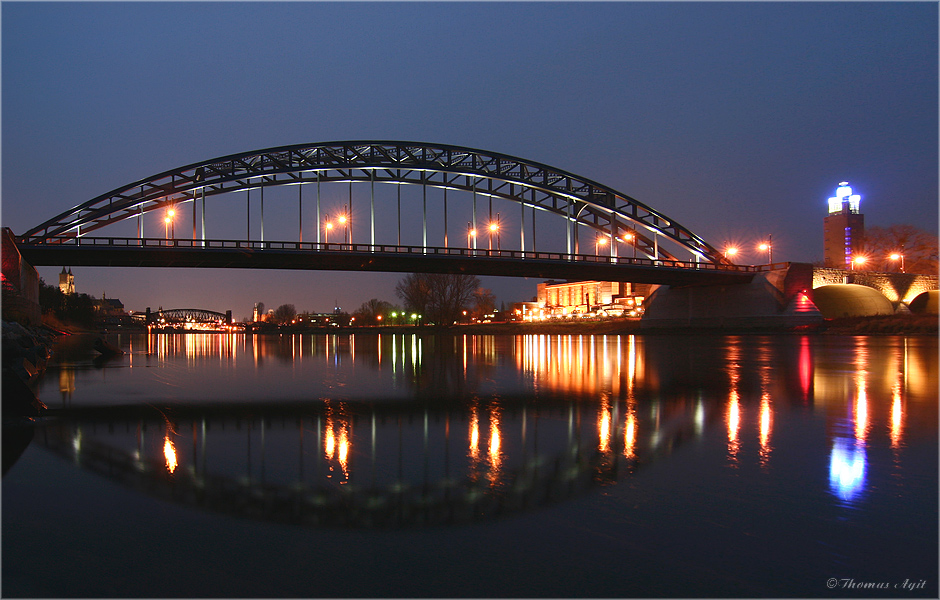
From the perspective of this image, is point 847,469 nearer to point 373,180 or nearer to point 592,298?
point 373,180

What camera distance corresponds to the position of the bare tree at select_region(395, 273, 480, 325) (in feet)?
332

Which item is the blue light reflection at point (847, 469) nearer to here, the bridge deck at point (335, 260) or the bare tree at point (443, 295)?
the bridge deck at point (335, 260)

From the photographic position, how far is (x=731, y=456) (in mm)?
6863

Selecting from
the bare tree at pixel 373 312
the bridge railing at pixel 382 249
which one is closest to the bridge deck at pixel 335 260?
the bridge railing at pixel 382 249

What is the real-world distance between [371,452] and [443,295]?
3731 inches

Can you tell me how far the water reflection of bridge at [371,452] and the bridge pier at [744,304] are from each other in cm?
5715

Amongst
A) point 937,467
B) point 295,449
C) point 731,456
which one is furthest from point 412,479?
point 937,467

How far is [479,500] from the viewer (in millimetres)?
5328

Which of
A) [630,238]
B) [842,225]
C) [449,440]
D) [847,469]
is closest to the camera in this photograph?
[847,469]

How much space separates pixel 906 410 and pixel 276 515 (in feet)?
35.0

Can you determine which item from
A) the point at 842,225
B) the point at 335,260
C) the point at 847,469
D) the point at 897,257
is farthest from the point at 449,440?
the point at 842,225

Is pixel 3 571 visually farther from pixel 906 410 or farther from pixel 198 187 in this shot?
pixel 198 187

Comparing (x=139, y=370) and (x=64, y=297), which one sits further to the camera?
(x=64, y=297)

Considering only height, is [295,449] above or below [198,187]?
below
